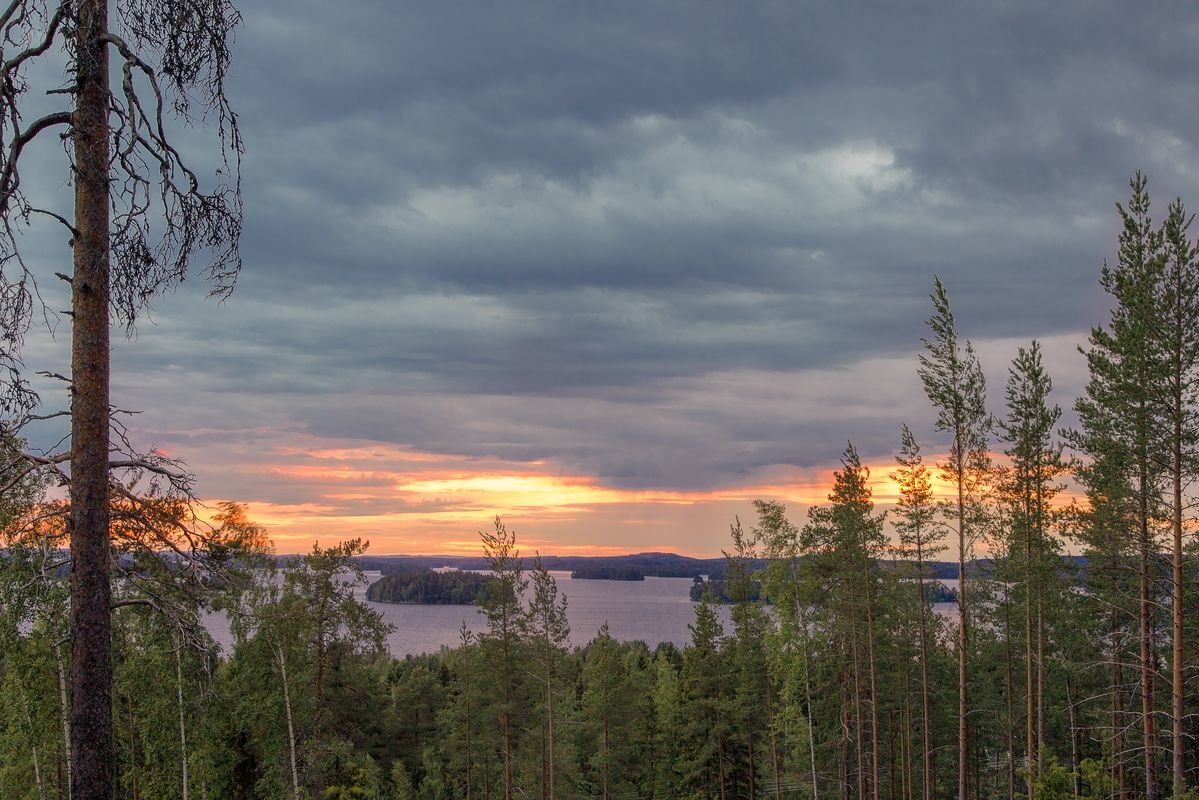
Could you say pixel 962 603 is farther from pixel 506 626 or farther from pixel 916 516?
pixel 506 626

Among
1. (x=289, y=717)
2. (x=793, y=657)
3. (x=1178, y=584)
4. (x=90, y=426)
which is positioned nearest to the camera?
(x=90, y=426)

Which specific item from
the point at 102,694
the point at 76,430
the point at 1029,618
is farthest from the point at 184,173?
the point at 1029,618

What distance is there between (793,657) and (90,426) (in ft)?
106

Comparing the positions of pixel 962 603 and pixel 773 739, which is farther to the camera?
pixel 773 739

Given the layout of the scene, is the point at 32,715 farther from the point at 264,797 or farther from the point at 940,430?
the point at 940,430

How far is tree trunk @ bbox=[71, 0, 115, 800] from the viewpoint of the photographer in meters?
6.34

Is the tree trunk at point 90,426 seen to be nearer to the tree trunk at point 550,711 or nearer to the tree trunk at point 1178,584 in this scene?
the tree trunk at point 1178,584

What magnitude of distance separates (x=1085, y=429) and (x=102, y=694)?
70.6 feet

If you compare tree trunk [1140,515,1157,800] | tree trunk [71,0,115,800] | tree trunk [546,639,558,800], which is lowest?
tree trunk [546,639,558,800]

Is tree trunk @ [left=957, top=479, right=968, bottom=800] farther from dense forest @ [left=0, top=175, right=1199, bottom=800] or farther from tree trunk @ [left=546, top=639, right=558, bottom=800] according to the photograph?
tree trunk @ [left=546, top=639, right=558, bottom=800]

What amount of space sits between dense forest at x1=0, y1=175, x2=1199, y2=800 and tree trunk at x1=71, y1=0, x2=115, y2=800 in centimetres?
74

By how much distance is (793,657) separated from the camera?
3516cm

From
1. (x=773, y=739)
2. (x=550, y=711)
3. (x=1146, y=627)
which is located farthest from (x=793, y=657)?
(x=1146, y=627)

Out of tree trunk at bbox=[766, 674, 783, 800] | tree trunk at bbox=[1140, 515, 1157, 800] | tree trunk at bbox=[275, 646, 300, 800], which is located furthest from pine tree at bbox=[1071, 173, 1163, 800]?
tree trunk at bbox=[275, 646, 300, 800]
